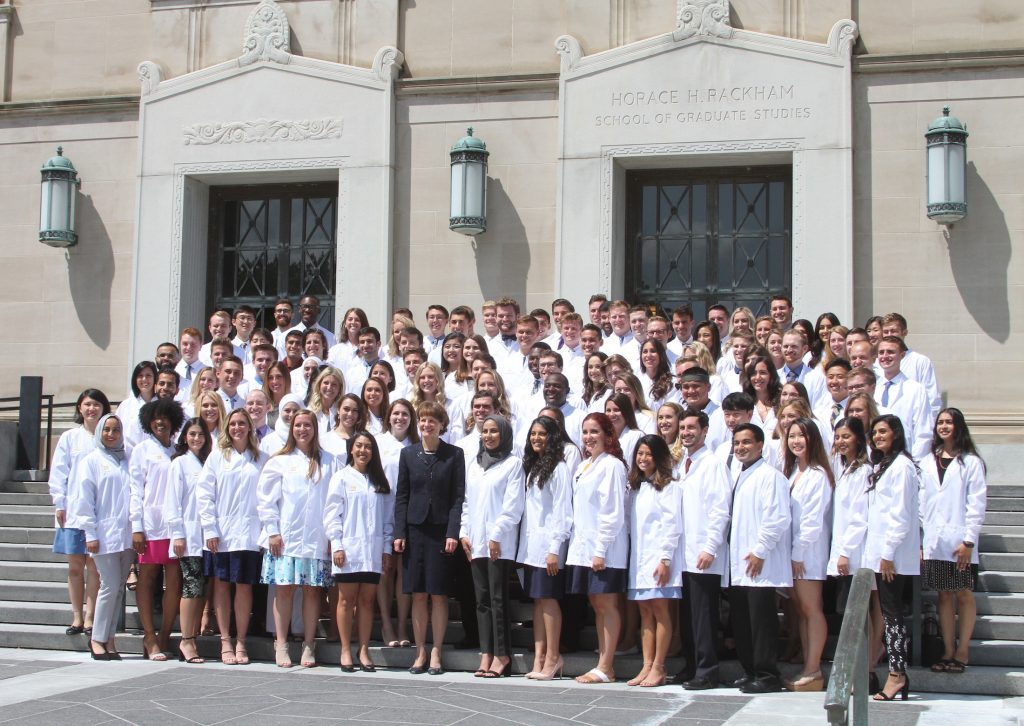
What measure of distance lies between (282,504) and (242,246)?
7.30 metres

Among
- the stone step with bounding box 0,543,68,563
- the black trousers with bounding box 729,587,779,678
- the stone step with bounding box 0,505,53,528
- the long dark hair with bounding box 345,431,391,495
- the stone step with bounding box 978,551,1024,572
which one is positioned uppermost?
the long dark hair with bounding box 345,431,391,495

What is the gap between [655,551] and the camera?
31.5ft

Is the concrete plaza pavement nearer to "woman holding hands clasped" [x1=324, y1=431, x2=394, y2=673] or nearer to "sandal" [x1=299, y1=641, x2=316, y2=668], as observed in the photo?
"sandal" [x1=299, y1=641, x2=316, y2=668]

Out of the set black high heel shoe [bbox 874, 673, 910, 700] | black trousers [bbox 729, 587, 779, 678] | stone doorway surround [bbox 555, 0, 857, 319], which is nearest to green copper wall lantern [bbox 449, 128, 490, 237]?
stone doorway surround [bbox 555, 0, 857, 319]

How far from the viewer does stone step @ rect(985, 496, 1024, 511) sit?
1213cm

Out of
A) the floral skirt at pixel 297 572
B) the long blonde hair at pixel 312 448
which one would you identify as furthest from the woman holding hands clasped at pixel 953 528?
the long blonde hair at pixel 312 448

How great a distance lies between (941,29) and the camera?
1484 cm

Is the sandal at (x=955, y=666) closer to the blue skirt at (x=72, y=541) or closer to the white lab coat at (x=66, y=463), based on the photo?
the blue skirt at (x=72, y=541)

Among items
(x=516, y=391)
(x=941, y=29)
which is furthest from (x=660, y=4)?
(x=516, y=391)

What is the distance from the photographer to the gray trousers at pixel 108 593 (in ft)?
34.9

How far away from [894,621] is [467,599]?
3.35 metres

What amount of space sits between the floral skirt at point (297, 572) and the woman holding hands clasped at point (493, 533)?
46.0 inches

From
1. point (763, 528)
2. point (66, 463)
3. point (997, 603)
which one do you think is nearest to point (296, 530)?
point (66, 463)

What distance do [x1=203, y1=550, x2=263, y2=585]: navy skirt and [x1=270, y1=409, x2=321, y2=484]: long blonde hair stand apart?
0.81 m
